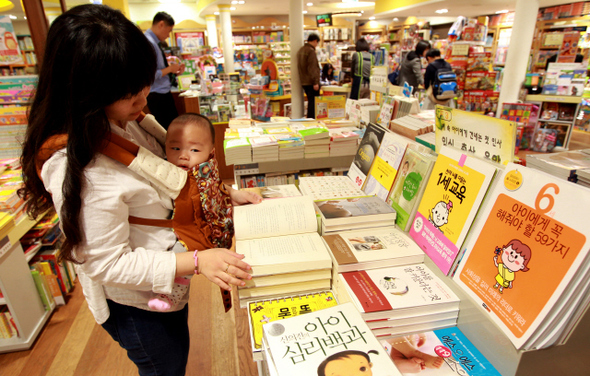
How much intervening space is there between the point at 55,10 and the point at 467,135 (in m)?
3.62

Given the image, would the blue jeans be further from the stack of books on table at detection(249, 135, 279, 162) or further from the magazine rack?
the stack of books on table at detection(249, 135, 279, 162)

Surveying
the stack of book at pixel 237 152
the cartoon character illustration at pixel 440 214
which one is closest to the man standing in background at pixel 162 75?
the stack of book at pixel 237 152

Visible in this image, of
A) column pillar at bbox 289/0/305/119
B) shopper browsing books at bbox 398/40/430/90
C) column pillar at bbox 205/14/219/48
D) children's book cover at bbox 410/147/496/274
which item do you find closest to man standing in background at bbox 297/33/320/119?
column pillar at bbox 289/0/305/119

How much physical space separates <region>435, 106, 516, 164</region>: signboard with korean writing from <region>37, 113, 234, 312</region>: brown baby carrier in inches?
32.9

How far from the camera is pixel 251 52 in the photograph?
9656 mm

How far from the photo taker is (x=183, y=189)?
100cm

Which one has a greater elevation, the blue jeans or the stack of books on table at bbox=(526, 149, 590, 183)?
the stack of books on table at bbox=(526, 149, 590, 183)

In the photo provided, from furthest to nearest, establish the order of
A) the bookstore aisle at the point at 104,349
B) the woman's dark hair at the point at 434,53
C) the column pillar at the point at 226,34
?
the column pillar at the point at 226,34
the woman's dark hair at the point at 434,53
the bookstore aisle at the point at 104,349

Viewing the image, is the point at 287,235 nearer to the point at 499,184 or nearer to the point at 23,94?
the point at 499,184

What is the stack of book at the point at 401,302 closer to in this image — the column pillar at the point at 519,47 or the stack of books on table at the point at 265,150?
the stack of books on table at the point at 265,150

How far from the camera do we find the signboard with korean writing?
950 mm

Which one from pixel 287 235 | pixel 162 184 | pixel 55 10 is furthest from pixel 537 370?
pixel 55 10

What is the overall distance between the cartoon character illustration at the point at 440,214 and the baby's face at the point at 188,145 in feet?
2.68

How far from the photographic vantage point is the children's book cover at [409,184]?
121 centimetres
